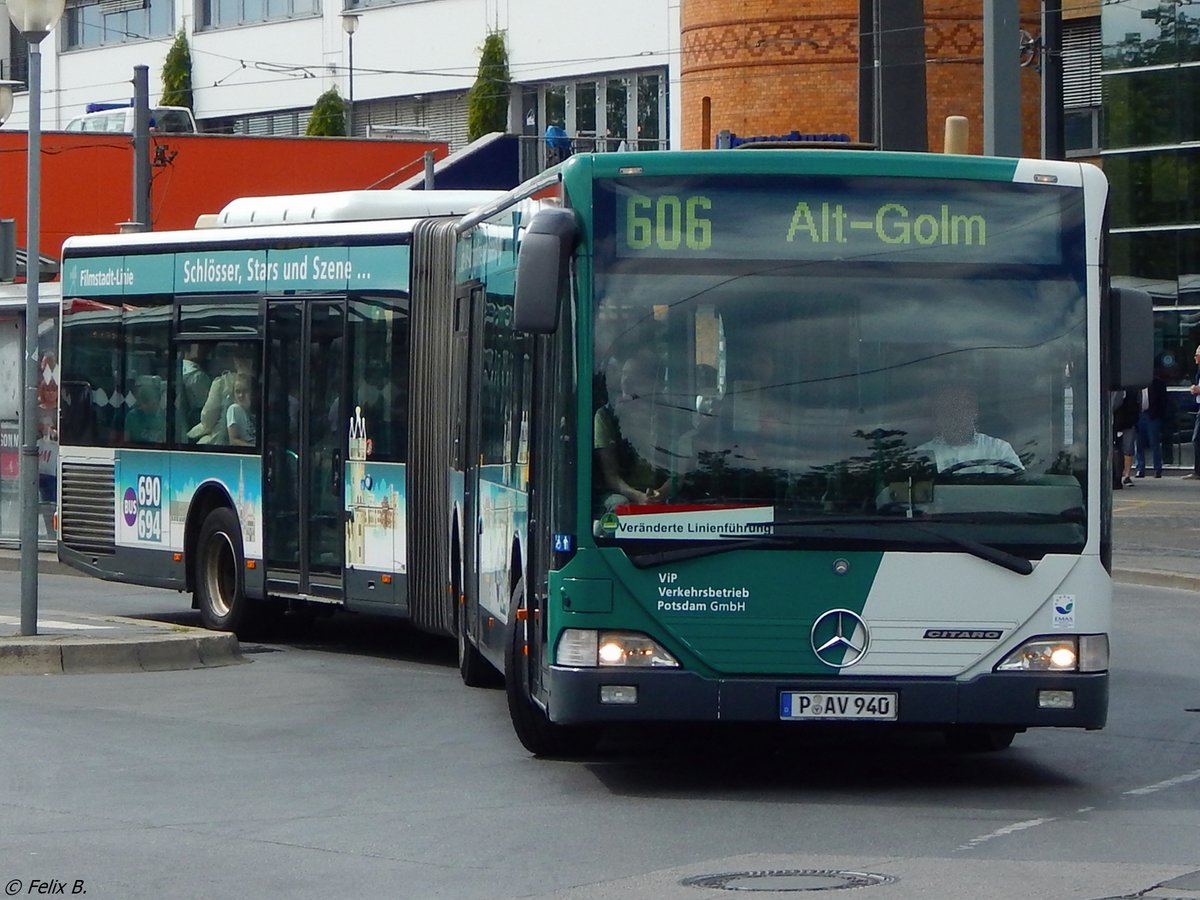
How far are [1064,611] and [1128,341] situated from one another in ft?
4.01

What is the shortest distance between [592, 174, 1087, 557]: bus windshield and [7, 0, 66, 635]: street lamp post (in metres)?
6.16

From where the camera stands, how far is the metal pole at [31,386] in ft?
47.1

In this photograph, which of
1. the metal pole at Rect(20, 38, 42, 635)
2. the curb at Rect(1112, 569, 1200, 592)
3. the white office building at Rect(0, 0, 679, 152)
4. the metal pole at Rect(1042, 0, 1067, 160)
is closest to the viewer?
the metal pole at Rect(20, 38, 42, 635)

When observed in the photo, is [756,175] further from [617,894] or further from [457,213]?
[457,213]

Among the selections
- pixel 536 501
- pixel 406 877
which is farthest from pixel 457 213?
pixel 406 877

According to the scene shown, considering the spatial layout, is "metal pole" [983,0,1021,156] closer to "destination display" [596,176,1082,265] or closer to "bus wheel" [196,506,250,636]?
"bus wheel" [196,506,250,636]

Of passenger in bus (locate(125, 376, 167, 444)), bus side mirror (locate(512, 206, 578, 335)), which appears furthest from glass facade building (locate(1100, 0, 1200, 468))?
bus side mirror (locate(512, 206, 578, 335))

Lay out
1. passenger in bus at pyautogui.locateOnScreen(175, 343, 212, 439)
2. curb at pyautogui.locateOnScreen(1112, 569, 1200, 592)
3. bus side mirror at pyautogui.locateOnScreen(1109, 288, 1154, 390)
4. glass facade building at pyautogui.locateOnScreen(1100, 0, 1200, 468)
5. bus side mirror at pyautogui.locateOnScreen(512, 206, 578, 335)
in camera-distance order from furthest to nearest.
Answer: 1. glass facade building at pyautogui.locateOnScreen(1100, 0, 1200, 468)
2. curb at pyautogui.locateOnScreen(1112, 569, 1200, 592)
3. passenger in bus at pyautogui.locateOnScreen(175, 343, 212, 439)
4. bus side mirror at pyautogui.locateOnScreen(1109, 288, 1154, 390)
5. bus side mirror at pyautogui.locateOnScreen(512, 206, 578, 335)

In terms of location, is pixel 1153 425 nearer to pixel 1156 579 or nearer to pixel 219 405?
pixel 1156 579

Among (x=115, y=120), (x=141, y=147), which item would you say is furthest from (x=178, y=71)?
(x=141, y=147)

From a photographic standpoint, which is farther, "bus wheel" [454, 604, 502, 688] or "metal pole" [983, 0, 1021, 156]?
"metal pole" [983, 0, 1021, 156]

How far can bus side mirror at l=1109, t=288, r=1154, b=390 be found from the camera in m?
9.78

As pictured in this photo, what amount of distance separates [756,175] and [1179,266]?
26.7 meters

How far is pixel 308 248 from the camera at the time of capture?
15.4m
